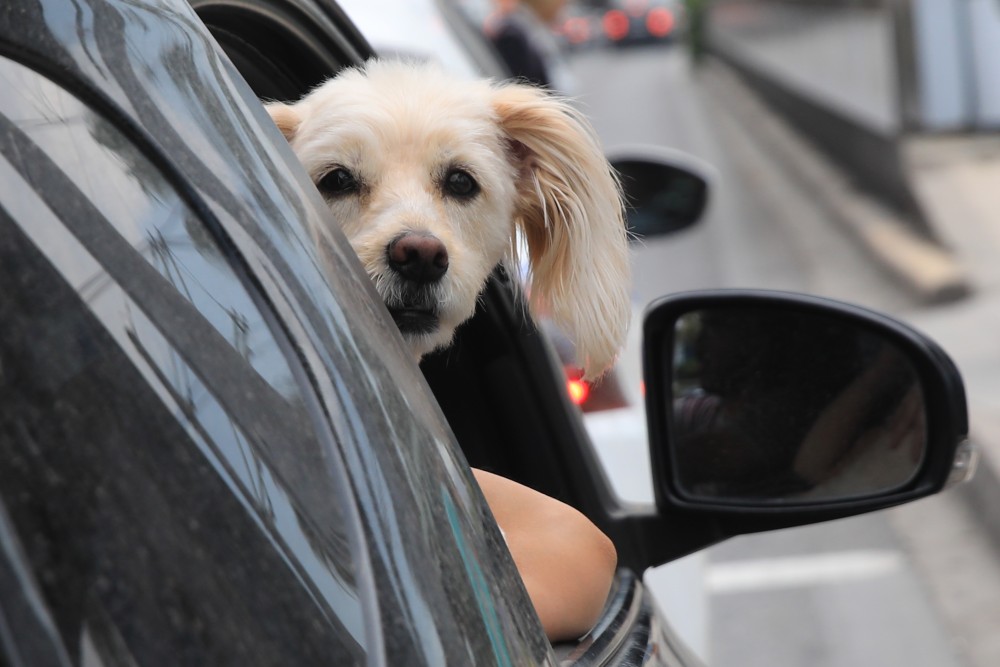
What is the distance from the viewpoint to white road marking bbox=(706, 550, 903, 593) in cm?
579

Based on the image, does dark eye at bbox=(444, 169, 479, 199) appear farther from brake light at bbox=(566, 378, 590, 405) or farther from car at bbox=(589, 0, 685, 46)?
car at bbox=(589, 0, 685, 46)

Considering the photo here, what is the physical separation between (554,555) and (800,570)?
4.50 m

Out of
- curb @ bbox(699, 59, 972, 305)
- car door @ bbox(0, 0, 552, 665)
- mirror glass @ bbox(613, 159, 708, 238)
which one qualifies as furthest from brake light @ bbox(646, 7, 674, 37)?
car door @ bbox(0, 0, 552, 665)

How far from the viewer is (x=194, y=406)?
1012 millimetres

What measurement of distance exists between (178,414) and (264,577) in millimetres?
132

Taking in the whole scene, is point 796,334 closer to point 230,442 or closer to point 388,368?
point 388,368

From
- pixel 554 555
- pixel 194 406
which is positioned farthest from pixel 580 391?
pixel 194 406

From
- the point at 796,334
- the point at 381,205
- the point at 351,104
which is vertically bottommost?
the point at 796,334

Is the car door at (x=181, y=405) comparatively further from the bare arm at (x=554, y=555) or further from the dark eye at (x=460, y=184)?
the dark eye at (x=460, y=184)

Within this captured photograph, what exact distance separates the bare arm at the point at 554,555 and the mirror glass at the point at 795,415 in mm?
531

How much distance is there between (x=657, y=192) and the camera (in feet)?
14.1

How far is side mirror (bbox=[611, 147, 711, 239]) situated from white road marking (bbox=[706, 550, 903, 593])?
194cm

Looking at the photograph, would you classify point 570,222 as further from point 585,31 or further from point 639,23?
point 585,31

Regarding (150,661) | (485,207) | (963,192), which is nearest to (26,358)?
(150,661)
